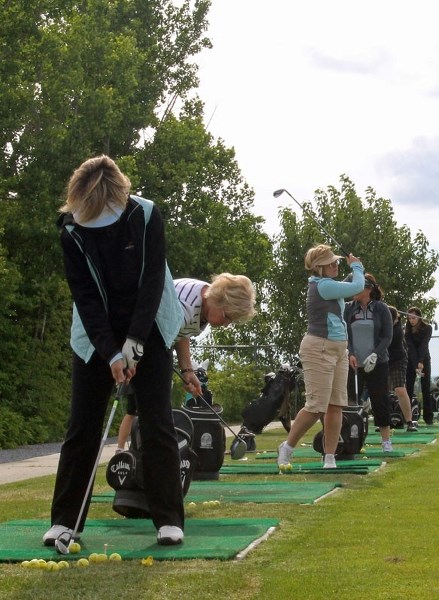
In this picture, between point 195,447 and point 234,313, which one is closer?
point 234,313

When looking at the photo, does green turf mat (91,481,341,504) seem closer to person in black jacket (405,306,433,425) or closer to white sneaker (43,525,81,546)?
white sneaker (43,525,81,546)

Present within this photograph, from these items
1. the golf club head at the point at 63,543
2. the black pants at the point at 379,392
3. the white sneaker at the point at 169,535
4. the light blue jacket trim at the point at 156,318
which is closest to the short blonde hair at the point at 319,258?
the black pants at the point at 379,392

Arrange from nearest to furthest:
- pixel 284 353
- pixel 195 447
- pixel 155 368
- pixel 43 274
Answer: pixel 155 368 < pixel 195 447 < pixel 43 274 < pixel 284 353

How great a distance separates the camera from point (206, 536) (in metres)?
6.88

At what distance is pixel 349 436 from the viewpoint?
13.1m

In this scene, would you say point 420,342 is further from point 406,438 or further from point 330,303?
point 330,303

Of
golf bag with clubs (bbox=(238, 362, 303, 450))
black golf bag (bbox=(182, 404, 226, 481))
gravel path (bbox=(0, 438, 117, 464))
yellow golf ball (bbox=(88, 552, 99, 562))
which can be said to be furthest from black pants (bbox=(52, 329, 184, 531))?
golf bag with clubs (bbox=(238, 362, 303, 450))

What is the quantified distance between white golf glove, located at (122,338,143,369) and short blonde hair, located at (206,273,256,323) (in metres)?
1.17

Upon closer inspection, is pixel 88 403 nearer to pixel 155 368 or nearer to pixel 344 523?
pixel 155 368

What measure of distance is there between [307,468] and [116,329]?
5492mm

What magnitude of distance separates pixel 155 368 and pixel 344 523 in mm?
1688

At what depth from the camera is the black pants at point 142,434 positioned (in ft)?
21.7

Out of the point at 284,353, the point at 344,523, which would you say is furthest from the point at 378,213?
the point at 344,523

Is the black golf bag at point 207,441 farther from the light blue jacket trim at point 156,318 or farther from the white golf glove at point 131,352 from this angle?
the white golf glove at point 131,352
